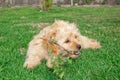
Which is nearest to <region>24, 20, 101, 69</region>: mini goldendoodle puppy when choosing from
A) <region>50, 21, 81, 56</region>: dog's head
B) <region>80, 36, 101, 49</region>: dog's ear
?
<region>50, 21, 81, 56</region>: dog's head

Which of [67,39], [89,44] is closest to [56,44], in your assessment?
[67,39]

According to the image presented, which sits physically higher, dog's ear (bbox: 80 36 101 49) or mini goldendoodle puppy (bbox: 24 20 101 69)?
mini goldendoodle puppy (bbox: 24 20 101 69)

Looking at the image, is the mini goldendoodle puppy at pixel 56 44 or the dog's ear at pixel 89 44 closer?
the mini goldendoodle puppy at pixel 56 44

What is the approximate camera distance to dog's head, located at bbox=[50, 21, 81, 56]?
5.31 metres

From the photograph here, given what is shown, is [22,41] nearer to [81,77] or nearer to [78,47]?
[78,47]

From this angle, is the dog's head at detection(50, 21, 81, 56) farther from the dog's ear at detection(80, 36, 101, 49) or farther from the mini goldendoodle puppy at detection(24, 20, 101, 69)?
the dog's ear at detection(80, 36, 101, 49)

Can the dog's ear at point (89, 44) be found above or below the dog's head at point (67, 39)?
below

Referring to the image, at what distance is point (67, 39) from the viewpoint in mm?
5375

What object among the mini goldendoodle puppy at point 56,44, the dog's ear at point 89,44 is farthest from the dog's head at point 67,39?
the dog's ear at point 89,44

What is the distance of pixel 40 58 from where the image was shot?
5691 millimetres

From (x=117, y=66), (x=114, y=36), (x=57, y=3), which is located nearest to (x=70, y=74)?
(x=117, y=66)

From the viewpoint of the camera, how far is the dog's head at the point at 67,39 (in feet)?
17.4

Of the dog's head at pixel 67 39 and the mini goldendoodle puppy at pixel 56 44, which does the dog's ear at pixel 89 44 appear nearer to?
the mini goldendoodle puppy at pixel 56 44

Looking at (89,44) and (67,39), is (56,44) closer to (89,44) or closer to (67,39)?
(67,39)
